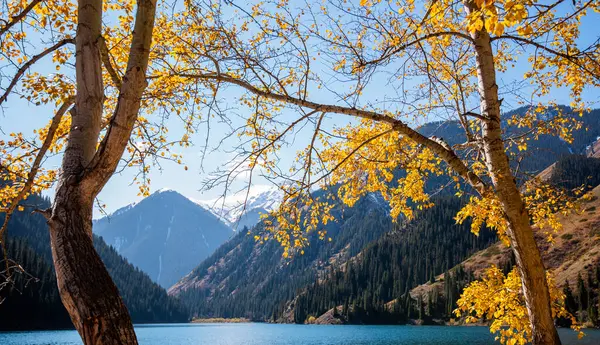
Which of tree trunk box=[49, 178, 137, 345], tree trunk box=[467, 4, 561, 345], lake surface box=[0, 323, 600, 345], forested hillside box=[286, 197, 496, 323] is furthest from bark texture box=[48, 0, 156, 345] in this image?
forested hillside box=[286, 197, 496, 323]

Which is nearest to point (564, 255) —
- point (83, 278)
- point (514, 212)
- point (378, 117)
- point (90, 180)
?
point (514, 212)

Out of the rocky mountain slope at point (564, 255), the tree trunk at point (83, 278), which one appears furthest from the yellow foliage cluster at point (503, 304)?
the rocky mountain slope at point (564, 255)

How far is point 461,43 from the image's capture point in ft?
24.0

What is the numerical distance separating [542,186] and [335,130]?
349cm

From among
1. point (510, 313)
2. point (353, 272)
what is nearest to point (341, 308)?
point (353, 272)

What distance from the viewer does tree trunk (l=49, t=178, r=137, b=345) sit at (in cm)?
308

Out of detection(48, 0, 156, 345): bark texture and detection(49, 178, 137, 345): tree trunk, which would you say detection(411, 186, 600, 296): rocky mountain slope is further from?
detection(49, 178, 137, 345): tree trunk

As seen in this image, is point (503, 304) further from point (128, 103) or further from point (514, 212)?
point (128, 103)

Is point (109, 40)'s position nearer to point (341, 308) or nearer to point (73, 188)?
point (73, 188)

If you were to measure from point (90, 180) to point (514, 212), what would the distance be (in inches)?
194

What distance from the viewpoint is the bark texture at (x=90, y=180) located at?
3121 mm

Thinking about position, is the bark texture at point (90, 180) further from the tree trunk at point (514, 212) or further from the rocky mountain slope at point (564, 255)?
the rocky mountain slope at point (564, 255)

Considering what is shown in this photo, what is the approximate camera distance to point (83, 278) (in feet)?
10.6

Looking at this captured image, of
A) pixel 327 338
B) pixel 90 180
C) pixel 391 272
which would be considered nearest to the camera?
pixel 90 180
